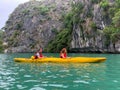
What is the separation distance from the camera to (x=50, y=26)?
330 ft

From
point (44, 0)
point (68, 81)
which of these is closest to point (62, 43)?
point (44, 0)

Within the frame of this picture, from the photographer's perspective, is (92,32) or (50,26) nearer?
(92,32)

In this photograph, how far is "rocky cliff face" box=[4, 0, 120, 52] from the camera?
2936 inches

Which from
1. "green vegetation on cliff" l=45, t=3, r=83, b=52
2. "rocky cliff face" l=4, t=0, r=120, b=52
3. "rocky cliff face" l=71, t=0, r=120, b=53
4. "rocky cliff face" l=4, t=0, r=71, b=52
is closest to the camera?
"rocky cliff face" l=71, t=0, r=120, b=53

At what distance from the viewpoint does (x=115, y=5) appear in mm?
72562

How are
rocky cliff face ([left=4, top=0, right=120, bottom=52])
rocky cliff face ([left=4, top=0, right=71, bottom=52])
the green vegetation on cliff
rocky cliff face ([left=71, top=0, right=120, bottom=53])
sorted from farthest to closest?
rocky cliff face ([left=4, top=0, right=71, bottom=52]), the green vegetation on cliff, rocky cliff face ([left=4, top=0, right=120, bottom=52]), rocky cliff face ([left=71, top=0, right=120, bottom=53])

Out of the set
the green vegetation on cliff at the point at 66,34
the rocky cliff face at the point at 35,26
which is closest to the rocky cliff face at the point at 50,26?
the rocky cliff face at the point at 35,26

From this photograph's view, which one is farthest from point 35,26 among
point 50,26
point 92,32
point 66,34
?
point 92,32

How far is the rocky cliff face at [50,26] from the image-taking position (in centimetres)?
7456

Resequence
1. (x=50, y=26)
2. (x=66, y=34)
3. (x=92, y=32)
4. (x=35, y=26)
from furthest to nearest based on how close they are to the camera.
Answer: (x=35, y=26)
(x=50, y=26)
(x=66, y=34)
(x=92, y=32)

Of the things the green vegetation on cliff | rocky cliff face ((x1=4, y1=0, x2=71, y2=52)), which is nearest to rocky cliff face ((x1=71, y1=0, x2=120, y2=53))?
the green vegetation on cliff

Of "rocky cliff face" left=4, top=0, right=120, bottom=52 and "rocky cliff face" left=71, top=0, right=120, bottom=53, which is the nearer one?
"rocky cliff face" left=71, top=0, right=120, bottom=53

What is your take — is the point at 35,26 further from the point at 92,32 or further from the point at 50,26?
the point at 92,32

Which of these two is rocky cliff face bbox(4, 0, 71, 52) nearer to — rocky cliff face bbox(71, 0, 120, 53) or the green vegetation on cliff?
the green vegetation on cliff
